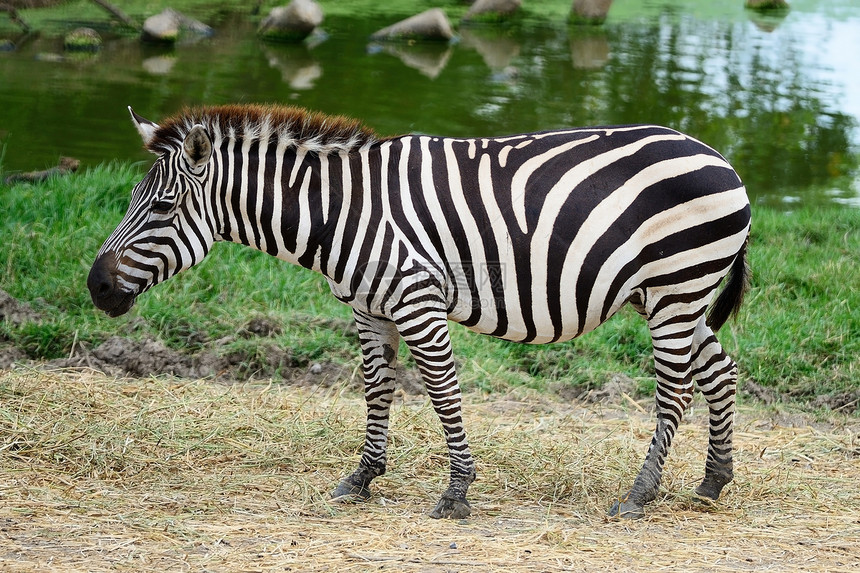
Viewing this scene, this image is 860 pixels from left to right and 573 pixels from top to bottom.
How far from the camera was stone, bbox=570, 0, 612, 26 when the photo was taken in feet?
74.5

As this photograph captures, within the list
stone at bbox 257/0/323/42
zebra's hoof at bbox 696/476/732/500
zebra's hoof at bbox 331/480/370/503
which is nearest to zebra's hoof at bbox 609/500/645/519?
zebra's hoof at bbox 696/476/732/500

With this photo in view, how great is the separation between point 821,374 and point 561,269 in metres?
3.05

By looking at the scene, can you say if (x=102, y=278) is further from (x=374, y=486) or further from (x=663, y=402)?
(x=663, y=402)

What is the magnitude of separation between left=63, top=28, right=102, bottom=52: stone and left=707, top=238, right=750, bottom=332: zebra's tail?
14.5m

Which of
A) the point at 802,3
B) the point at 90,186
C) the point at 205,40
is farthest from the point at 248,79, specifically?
the point at 802,3

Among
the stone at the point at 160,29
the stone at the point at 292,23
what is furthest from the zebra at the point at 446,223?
the stone at the point at 292,23

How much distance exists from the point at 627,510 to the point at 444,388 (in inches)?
42.4

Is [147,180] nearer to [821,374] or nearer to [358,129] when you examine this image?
[358,129]

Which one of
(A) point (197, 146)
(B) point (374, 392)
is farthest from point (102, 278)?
(B) point (374, 392)

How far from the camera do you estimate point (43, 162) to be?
10.4m

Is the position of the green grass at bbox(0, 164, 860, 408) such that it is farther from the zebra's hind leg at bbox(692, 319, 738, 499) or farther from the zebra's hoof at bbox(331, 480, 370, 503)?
the zebra's hoof at bbox(331, 480, 370, 503)

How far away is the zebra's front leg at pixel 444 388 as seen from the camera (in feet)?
13.8

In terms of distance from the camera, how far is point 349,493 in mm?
4617

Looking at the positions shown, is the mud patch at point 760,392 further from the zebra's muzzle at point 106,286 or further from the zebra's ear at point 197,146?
the zebra's muzzle at point 106,286
